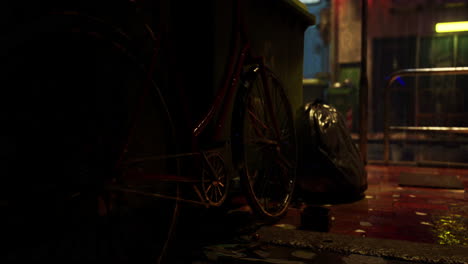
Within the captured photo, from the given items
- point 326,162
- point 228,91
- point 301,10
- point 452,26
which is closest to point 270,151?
point 228,91

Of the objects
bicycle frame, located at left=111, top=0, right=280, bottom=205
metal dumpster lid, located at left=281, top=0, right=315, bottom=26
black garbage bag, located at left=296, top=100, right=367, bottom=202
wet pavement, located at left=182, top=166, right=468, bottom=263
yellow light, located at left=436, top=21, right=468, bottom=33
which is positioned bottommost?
wet pavement, located at left=182, top=166, right=468, bottom=263

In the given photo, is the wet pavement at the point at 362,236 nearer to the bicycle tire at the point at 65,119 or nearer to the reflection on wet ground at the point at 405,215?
the reflection on wet ground at the point at 405,215

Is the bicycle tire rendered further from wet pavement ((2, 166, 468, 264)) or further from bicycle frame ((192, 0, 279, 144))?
bicycle frame ((192, 0, 279, 144))

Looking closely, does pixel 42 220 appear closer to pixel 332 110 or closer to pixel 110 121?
pixel 110 121

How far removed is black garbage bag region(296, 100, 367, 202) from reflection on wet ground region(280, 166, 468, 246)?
0.42 feet

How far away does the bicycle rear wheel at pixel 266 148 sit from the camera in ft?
7.98

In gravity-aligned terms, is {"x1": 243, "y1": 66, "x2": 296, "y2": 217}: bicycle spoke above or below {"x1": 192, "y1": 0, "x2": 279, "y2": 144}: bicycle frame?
below

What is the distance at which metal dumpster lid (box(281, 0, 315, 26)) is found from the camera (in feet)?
12.1

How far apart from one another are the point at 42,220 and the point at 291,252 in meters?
1.19

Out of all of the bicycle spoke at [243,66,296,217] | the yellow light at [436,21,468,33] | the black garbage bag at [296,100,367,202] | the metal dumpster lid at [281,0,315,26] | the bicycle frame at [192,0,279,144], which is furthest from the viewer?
the yellow light at [436,21,468,33]

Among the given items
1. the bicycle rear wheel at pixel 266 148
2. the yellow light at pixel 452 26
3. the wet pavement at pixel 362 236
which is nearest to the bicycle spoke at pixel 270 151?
the bicycle rear wheel at pixel 266 148

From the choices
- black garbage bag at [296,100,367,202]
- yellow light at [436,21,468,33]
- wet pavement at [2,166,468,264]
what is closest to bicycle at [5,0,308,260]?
wet pavement at [2,166,468,264]

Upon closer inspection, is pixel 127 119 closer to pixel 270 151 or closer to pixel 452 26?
pixel 270 151

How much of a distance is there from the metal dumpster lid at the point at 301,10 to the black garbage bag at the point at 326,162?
3.31 ft
